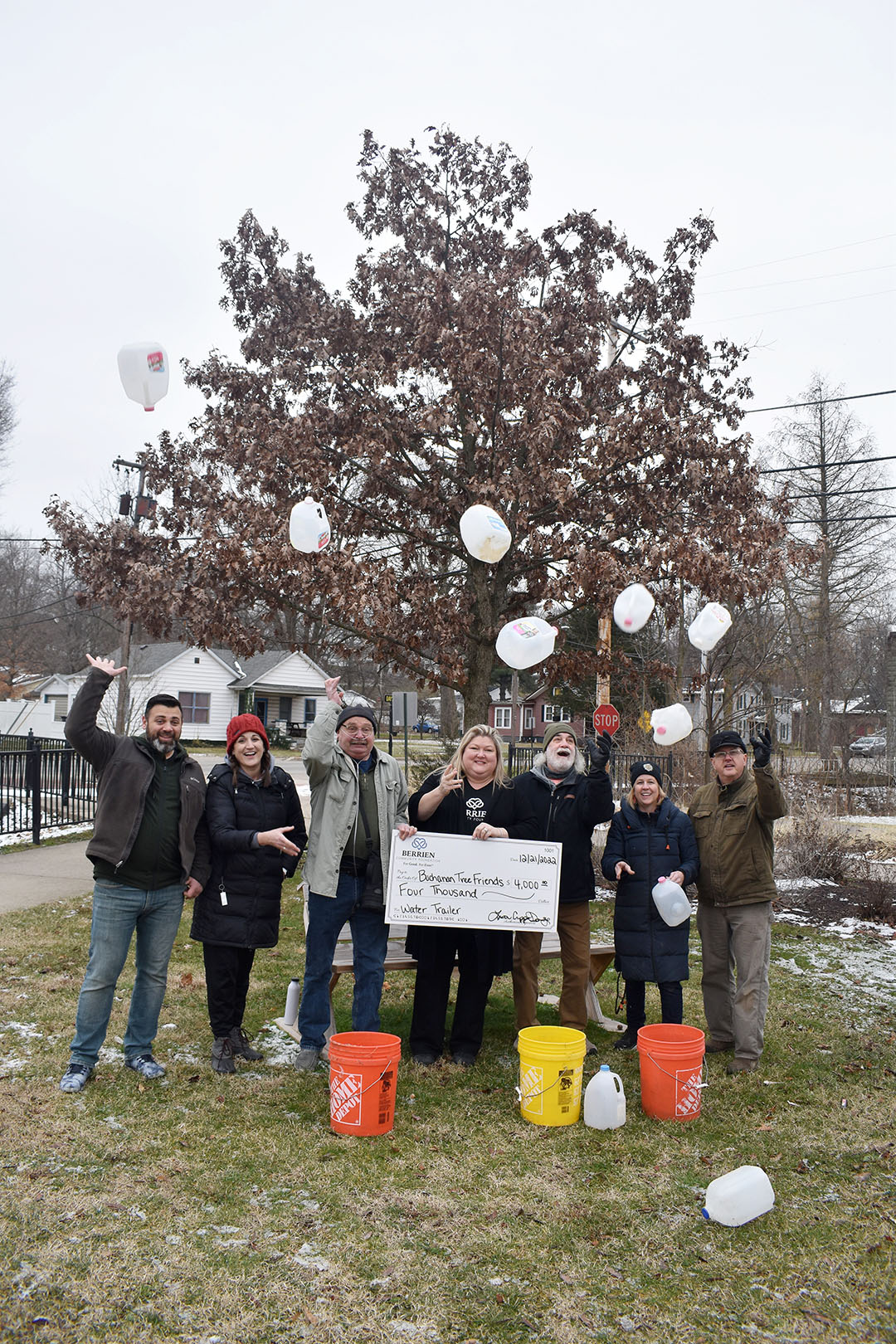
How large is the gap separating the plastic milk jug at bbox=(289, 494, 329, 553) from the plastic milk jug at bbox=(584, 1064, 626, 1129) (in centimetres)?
450

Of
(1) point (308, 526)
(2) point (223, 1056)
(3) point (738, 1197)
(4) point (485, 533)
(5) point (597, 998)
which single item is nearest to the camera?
(3) point (738, 1197)

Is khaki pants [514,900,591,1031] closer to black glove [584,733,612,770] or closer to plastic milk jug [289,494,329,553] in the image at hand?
black glove [584,733,612,770]

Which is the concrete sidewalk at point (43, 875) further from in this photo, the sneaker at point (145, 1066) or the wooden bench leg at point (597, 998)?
the wooden bench leg at point (597, 998)

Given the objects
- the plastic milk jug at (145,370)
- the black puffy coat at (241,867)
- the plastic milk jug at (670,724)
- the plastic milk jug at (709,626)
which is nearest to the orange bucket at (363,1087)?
the black puffy coat at (241,867)

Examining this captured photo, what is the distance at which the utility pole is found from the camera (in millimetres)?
11808

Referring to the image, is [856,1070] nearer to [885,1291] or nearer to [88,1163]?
[885,1291]

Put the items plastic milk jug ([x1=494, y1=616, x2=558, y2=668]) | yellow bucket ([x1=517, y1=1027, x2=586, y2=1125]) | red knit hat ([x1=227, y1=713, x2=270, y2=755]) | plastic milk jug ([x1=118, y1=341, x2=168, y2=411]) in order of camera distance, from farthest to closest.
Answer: plastic milk jug ([x1=118, y1=341, x2=168, y2=411])
plastic milk jug ([x1=494, y1=616, x2=558, y2=668])
red knit hat ([x1=227, y1=713, x2=270, y2=755])
yellow bucket ([x1=517, y1=1027, x2=586, y2=1125])

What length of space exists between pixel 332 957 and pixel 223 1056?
0.80 m

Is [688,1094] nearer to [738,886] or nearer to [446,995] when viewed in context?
[738,886]

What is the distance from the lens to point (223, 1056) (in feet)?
16.2

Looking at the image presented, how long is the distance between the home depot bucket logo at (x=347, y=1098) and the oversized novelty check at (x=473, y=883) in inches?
34.9

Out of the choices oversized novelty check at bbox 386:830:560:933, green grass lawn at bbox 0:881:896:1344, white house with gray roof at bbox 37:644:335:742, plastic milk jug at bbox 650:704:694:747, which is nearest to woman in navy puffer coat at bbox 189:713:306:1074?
green grass lawn at bbox 0:881:896:1344

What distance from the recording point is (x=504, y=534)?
22.1ft

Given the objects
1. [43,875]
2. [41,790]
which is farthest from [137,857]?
[41,790]
